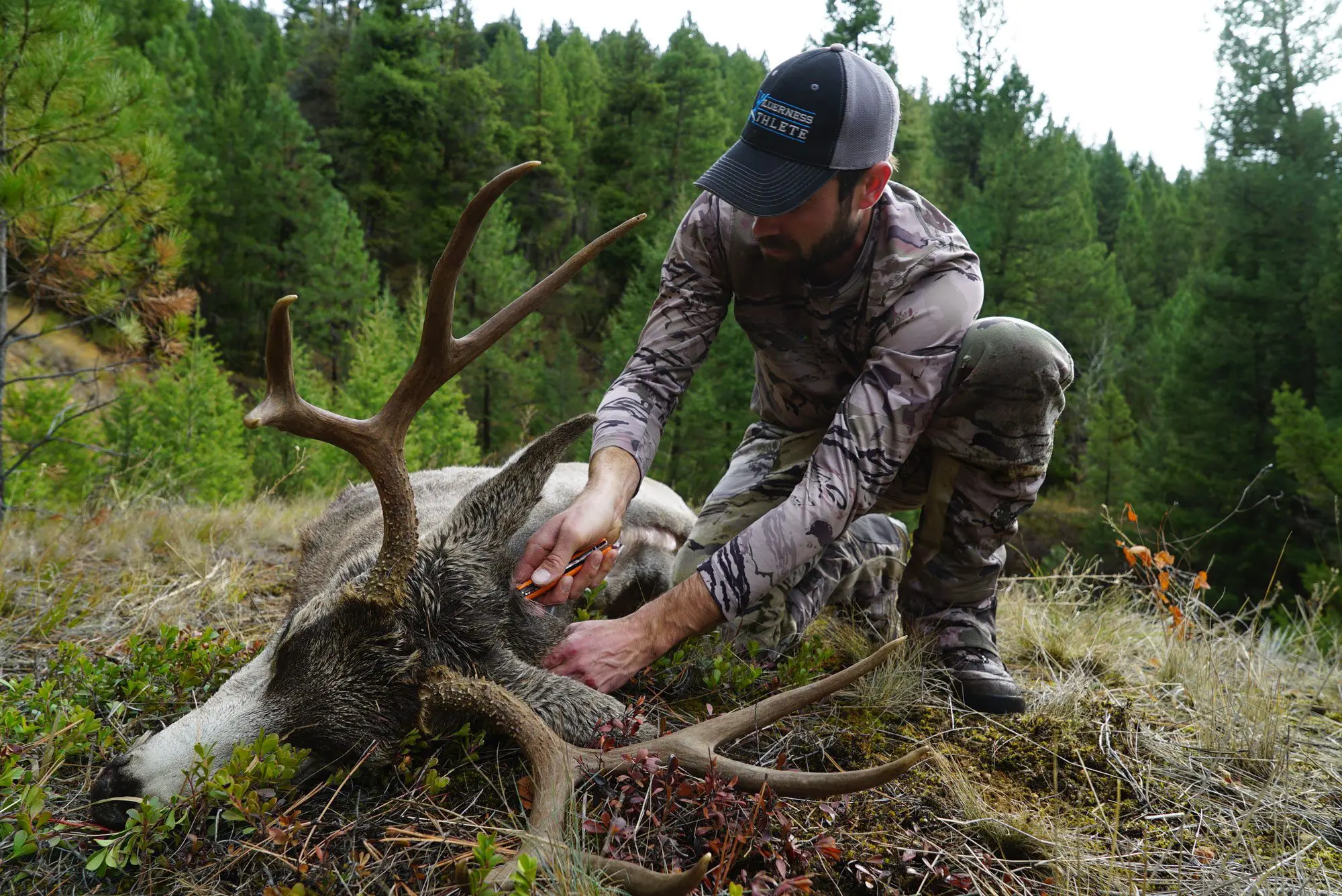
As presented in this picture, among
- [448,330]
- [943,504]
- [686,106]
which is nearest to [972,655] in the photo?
[943,504]

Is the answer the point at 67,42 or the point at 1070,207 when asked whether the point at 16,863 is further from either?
the point at 1070,207

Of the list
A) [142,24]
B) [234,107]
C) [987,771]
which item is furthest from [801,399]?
[142,24]

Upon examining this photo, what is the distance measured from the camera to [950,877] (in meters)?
2.12

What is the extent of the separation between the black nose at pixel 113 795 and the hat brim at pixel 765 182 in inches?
89.7

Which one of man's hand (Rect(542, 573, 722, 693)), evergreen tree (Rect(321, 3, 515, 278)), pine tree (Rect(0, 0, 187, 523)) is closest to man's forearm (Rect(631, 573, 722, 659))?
man's hand (Rect(542, 573, 722, 693))

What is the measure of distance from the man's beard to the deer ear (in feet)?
3.45

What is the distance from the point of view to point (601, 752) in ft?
7.45

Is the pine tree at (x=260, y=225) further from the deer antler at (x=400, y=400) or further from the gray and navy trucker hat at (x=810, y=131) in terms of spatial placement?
the deer antler at (x=400, y=400)

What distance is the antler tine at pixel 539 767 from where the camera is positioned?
5.92ft

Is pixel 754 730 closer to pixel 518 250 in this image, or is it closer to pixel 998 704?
pixel 998 704

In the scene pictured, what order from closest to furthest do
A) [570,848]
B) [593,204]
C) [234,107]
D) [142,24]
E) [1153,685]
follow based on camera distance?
[570,848], [1153,685], [234,107], [142,24], [593,204]

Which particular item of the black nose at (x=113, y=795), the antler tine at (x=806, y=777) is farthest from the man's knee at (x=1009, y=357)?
the black nose at (x=113, y=795)

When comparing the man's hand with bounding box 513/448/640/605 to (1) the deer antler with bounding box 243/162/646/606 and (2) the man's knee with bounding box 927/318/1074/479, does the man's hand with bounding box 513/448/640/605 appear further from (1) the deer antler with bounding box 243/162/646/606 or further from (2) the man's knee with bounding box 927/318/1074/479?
(2) the man's knee with bounding box 927/318/1074/479

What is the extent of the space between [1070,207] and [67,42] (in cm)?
3281
